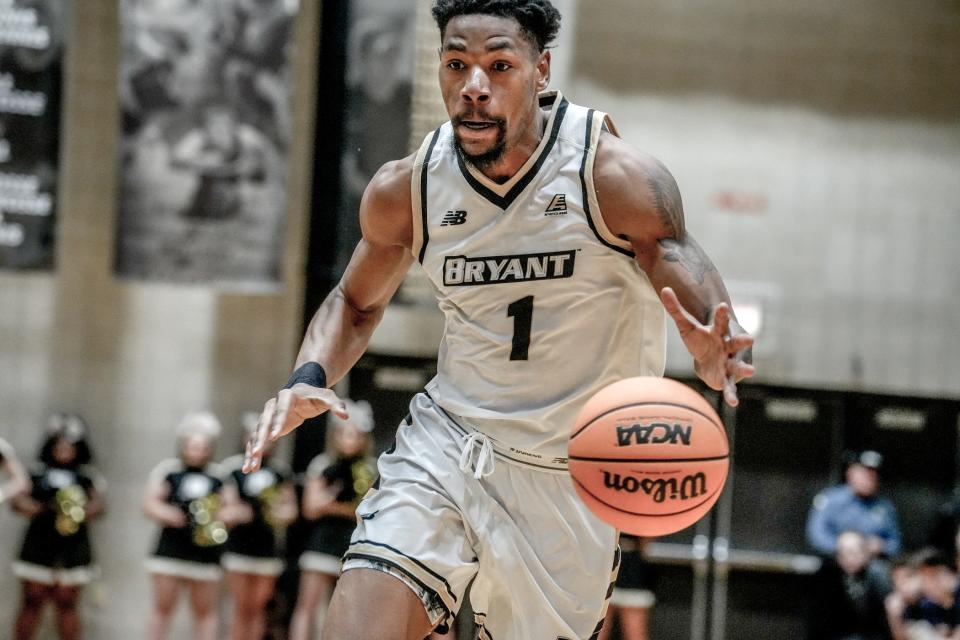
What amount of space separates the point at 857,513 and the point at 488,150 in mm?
7500

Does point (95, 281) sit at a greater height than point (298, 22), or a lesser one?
lesser

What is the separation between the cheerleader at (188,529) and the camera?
32.3 ft

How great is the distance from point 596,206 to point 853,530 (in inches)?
282

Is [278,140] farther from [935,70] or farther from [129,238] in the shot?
[935,70]

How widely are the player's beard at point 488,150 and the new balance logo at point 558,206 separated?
22 cm

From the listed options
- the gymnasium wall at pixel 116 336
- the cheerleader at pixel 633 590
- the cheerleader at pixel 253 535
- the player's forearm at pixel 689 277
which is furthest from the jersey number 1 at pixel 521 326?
the gymnasium wall at pixel 116 336

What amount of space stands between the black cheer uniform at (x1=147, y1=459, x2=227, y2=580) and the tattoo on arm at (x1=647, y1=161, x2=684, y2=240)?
6.87 meters

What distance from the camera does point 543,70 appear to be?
4.10 m

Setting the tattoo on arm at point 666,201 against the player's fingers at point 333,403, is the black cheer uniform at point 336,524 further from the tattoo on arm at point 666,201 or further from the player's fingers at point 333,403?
the tattoo on arm at point 666,201

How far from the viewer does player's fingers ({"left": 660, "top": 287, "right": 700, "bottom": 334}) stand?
11.4 ft

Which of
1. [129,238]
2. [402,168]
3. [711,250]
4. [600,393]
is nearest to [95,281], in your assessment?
[129,238]

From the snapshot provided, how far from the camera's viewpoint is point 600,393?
364 centimetres

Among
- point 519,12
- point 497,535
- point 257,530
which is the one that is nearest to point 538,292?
point 497,535

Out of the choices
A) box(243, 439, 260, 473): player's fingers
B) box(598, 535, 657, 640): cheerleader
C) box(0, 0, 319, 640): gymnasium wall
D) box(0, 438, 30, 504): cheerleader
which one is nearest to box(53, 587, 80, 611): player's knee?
box(0, 0, 319, 640): gymnasium wall
